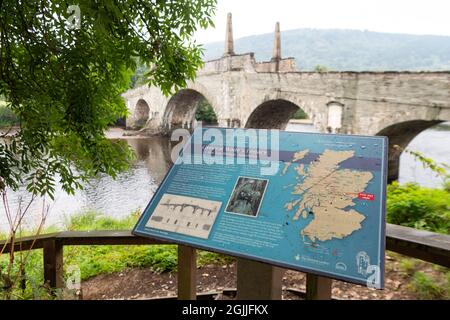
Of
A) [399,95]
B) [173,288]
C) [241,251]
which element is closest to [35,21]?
[241,251]

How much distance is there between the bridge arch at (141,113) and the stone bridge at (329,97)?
39.6 feet

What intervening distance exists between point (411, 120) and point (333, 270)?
872cm

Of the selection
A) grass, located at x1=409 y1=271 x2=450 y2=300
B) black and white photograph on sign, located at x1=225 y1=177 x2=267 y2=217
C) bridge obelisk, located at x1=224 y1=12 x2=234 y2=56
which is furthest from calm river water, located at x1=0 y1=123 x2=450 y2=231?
bridge obelisk, located at x1=224 y1=12 x2=234 y2=56

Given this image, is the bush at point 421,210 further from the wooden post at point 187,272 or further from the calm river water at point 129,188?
the calm river water at point 129,188

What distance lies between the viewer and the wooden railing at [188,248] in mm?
1422

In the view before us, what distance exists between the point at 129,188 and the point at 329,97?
22.7ft

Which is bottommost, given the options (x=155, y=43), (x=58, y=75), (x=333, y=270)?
(x=333, y=270)

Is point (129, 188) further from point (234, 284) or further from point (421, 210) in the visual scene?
point (421, 210)

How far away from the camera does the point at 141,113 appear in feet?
96.2

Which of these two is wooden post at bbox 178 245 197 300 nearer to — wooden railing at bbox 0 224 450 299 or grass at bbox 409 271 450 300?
wooden railing at bbox 0 224 450 299

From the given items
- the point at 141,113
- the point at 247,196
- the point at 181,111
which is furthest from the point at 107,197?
the point at 141,113

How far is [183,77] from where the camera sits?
8.68ft

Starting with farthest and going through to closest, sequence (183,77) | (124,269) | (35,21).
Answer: (124,269) → (183,77) → (35,21)

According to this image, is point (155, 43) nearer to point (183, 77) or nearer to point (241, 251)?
point (183, 77)
